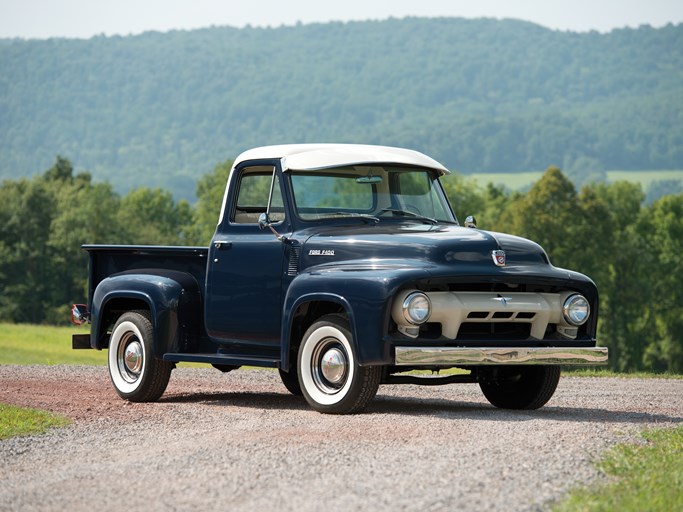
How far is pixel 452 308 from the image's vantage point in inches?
394

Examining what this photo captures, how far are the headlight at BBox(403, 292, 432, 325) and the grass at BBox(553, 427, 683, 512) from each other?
6.67ft

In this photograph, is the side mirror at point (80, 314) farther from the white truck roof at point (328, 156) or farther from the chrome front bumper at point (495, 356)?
the chrome front bumper at point (495, 356)

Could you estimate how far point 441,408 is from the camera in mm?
11523

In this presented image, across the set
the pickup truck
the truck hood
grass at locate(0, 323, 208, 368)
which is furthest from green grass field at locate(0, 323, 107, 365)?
the truck hood

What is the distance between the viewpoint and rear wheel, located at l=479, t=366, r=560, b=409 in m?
11.5

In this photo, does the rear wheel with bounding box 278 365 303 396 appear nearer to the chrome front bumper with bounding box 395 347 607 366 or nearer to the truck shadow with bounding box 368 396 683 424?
the truck shadow with bounding box 368 396 683 424


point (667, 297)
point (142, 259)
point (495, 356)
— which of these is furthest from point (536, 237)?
point (495, 356)

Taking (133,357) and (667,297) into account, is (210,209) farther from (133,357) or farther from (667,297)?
(133,357)

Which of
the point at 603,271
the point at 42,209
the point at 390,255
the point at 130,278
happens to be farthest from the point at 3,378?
the point at 42,209

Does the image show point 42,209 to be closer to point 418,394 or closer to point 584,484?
point 418,394

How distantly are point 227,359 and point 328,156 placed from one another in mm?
2155

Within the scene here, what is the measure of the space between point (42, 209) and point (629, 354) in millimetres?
45768

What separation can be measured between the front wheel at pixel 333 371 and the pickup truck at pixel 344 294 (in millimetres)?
12

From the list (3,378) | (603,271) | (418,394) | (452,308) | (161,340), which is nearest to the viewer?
(452,308)
